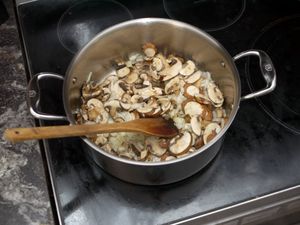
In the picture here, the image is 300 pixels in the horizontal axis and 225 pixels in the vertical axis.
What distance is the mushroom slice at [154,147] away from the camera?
80 centimetres

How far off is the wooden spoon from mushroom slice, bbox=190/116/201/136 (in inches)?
1.9

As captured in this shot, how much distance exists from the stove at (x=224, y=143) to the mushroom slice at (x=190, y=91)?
11cm

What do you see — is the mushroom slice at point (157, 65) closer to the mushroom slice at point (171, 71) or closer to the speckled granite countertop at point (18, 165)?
the mushroom slice at point (171, 71)

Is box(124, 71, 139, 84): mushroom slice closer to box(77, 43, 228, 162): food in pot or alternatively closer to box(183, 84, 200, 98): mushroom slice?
box(77, 43, 228, 162): food in pot

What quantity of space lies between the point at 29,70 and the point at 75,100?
6.0 inches

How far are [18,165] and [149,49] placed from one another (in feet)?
1.29

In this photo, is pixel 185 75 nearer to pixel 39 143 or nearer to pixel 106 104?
pixel 106 104

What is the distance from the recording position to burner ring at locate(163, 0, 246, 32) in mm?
1025

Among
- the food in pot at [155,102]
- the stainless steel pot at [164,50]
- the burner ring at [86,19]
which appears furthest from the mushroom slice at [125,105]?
the burner ring at [86,19]

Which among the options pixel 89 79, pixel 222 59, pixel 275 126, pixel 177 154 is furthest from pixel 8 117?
pixel 275 126

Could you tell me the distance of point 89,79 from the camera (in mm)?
927

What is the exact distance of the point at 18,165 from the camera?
801mm

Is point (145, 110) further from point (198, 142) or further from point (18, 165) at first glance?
point (18, 165)

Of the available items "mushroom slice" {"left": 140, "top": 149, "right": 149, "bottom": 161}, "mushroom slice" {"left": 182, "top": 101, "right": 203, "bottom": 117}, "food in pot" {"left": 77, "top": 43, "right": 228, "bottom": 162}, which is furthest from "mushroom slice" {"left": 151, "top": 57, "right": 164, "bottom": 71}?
"mushroom slice" {"left": 140, "top": 149, "right": 149, "bottom": 161}
